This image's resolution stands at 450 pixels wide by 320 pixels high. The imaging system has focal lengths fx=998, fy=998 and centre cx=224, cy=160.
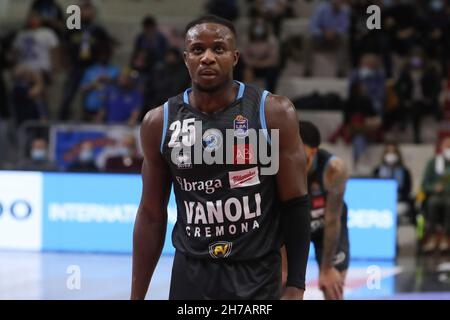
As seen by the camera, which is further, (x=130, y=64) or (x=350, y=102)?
(x=130, y=64)

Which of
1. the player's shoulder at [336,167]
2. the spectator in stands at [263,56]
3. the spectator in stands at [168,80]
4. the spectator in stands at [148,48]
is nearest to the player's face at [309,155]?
the player's shoulder at [336,167]

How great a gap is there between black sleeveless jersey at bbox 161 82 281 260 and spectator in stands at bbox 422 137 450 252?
8.78 metres

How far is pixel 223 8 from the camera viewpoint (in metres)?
17.1

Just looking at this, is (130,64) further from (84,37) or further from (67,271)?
(67,271)

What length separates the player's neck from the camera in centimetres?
441

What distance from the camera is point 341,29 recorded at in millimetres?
16844

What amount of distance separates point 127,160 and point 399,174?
3.70 meters

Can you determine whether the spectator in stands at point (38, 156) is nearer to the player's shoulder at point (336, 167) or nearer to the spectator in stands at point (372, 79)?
the spectator in stands at point (372, 79)

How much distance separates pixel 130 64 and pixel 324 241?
33.3 feet

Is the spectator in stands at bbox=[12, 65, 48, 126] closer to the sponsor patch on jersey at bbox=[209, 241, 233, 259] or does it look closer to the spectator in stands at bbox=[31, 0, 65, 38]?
the spectator in stands at bbox=[31, 0, 65, 38]

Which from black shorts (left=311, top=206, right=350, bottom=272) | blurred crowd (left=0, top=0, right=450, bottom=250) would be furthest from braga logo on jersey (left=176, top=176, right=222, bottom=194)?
blurred crowd (left=0, top=0, right=450, bottom=250)
